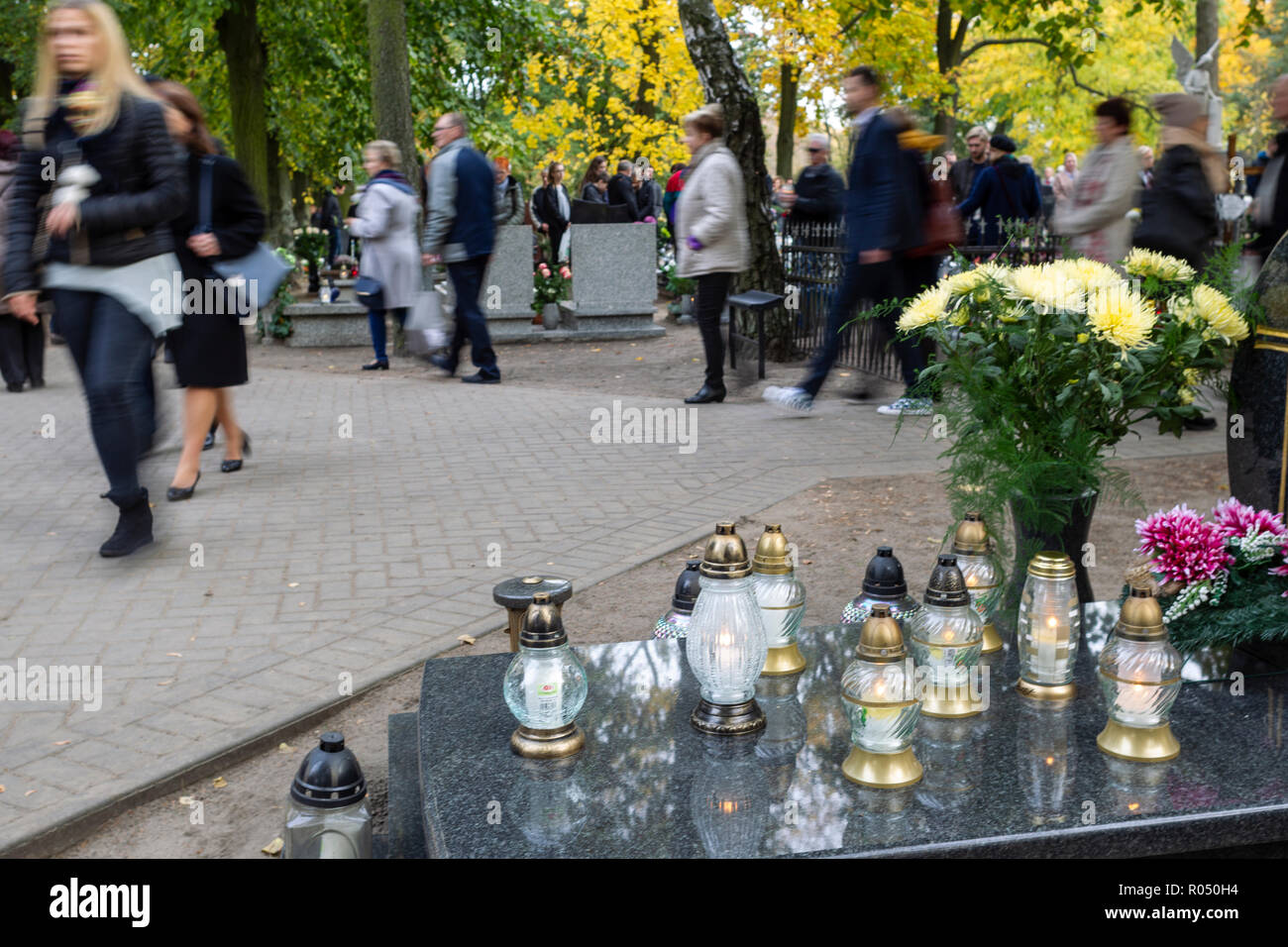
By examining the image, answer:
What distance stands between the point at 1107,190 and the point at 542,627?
704 cm

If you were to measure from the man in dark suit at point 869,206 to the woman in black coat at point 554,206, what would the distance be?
11.0 m

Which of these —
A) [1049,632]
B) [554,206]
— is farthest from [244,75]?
[1049,632]

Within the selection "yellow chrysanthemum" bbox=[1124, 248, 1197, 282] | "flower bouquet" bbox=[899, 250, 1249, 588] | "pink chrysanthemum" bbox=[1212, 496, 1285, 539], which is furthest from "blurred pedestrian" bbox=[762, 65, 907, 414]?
"pink chrysanthemum" bbox=[1212, 496, 1285, 539]

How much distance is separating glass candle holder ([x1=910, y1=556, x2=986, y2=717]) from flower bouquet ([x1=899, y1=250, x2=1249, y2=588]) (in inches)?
23.9

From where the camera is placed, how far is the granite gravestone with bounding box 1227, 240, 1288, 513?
12.2ft

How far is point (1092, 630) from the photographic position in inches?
150

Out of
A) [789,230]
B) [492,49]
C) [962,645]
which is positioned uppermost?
[492,49]

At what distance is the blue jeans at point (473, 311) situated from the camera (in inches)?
461

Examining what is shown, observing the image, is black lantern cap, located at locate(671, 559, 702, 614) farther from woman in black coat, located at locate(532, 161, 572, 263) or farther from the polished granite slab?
woman in black coat, located at locate(532, 161, 572, 263)

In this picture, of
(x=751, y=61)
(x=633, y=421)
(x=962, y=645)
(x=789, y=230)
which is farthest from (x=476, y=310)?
(x=751, y=61)

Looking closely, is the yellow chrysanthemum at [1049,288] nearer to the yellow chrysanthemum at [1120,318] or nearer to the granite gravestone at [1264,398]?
the yellow chrysanthemum at [1120,318]

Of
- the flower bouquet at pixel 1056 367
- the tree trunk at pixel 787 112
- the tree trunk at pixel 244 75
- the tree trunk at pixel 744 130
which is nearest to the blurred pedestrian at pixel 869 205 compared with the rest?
the tree trunk at pixel 744 130

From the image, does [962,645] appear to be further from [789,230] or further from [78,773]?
[789,230]
